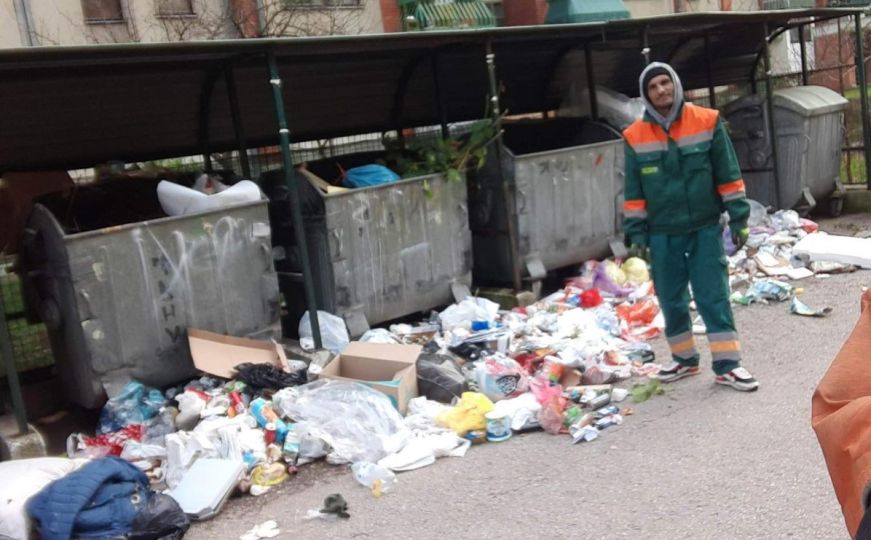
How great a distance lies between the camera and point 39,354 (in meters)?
6.18

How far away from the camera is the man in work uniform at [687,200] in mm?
4789

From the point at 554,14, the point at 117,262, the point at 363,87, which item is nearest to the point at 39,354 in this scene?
the point at 117,262

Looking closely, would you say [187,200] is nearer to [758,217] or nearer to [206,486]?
[206,486]

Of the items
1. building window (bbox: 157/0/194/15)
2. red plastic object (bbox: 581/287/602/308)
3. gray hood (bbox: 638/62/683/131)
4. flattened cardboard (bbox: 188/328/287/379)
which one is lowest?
red plastic object (bbox: 581/287/602/308)

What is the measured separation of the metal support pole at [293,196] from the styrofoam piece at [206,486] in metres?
1.80

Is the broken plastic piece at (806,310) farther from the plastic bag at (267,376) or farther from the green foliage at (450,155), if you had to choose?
the plastic bag at (267,376)

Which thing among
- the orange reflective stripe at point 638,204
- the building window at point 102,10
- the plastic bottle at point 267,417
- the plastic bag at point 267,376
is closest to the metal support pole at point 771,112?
the orange reflective stripe at point 638,204

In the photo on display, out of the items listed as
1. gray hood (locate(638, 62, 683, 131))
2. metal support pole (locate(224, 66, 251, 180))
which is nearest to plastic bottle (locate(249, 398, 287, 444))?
metal support pole (locate(224, 66, 251, 180))

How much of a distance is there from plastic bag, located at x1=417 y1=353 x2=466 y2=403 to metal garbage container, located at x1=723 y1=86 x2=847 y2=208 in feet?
19.8

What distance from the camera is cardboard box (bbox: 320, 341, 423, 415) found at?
498 cm

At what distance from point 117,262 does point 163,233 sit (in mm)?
341

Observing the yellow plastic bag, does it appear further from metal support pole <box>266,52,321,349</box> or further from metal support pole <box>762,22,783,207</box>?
metal support pole <box>762,22,783,207</box>

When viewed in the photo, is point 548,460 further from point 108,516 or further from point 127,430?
point 127,430

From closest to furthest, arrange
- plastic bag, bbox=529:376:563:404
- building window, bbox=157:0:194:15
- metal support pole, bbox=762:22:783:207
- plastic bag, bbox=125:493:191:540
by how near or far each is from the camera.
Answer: plastic bag, bbox=125:493:191:540 → plastic bag, bbox=529:376:563:404 → metal support pole, bbox=762:22:783:207 → building window, bbox=157:0:194:15
